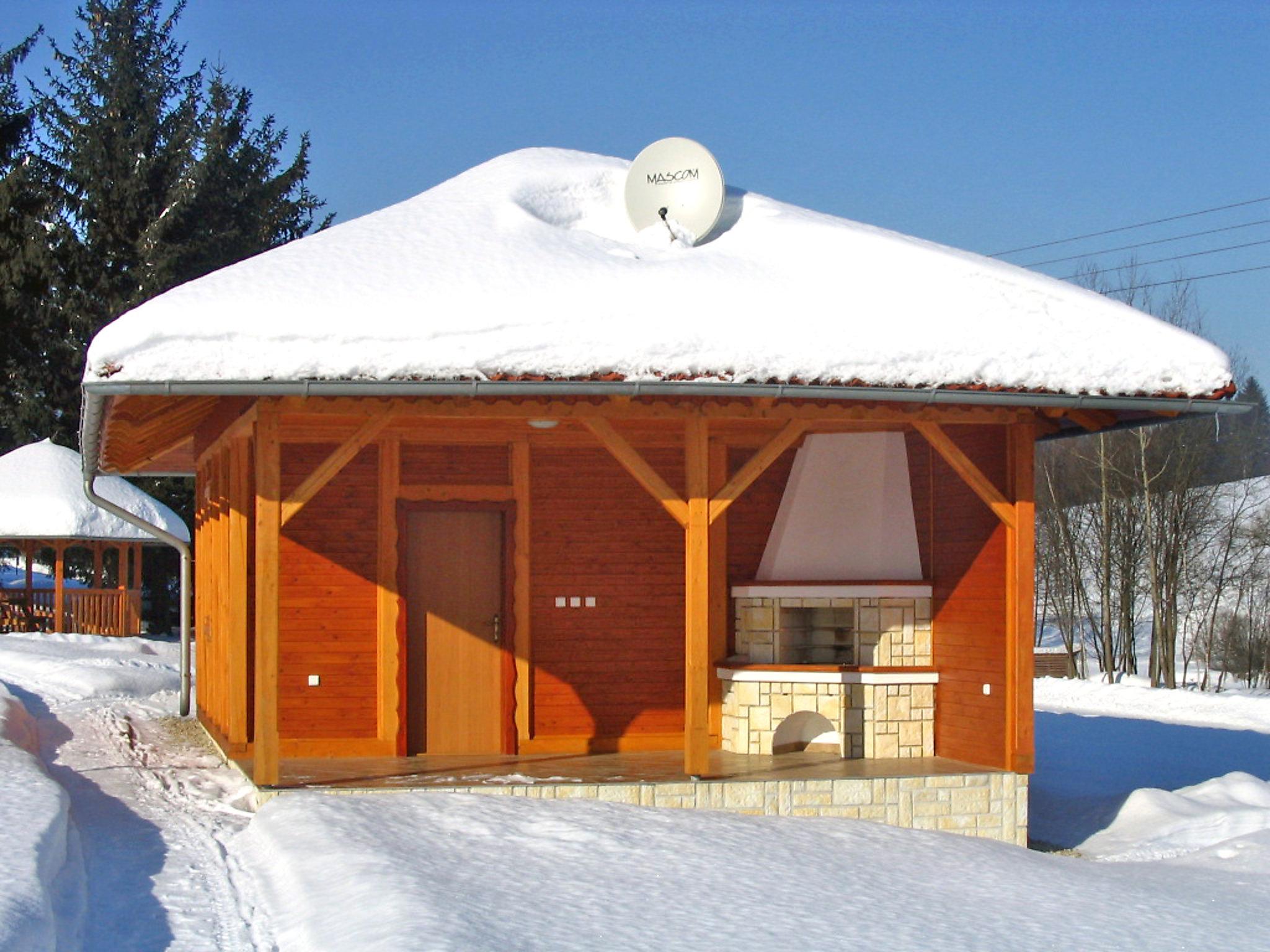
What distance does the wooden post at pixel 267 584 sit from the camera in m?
9.05

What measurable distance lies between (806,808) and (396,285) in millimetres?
4398

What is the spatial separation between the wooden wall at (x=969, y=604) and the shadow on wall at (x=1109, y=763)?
1032mm

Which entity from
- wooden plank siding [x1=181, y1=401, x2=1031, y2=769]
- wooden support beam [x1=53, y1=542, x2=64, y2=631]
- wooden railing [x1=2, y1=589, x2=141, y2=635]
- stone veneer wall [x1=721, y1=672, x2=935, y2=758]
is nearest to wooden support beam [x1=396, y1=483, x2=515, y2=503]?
wooden plank siding [x1=181, y1=401, x2=1031, y2=769]

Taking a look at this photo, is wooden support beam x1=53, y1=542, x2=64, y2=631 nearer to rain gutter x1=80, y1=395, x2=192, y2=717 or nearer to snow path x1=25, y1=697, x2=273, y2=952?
rain gutter x1=80, y1=395, x2=192, y2=717

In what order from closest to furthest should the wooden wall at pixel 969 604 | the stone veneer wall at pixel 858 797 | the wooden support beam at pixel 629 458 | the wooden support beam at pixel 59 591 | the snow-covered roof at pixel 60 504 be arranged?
the wooden support beam at pixel 629 458, the stone veneer wall at pixel 858 797, the wooden wall at pixel 969 604, the snow-covered roof at pixel 60 504, the wooden support beam at pixel 59 591

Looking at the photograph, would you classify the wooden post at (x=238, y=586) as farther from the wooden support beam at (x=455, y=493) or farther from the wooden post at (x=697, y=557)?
the wooden post at (x=697, y=557)

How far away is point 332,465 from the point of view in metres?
9.07

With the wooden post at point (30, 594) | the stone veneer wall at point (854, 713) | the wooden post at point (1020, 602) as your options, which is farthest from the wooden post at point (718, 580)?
the wooden post at point (30, 594)

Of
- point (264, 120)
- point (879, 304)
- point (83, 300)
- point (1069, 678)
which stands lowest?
point (1069, 678)

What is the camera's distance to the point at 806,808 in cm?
999

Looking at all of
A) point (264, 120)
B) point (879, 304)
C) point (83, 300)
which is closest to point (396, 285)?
point (879, 304)

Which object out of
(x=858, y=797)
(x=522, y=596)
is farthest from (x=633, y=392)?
(x=522, y=596)

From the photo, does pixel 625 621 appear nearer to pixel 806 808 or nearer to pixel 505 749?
pixel 505 749

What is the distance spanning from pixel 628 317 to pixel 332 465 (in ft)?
6.73
